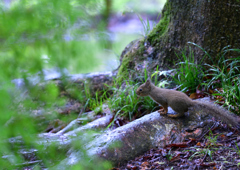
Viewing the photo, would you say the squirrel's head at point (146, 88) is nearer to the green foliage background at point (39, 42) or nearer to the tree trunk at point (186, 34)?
the tree trunk at point (186, 34)

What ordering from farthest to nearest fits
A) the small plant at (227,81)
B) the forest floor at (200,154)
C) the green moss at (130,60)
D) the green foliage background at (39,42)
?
the green moss at (130,60) → the small plant at (227,81) → the forest floor at (200,154) → the green foliage background at (39,42)

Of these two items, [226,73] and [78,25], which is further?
[226,73]

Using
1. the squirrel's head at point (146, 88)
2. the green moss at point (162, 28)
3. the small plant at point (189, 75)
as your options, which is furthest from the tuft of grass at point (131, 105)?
the green moss at point (162, 28)

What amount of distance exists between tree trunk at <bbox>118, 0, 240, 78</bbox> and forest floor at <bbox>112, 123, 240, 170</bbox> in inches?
52.6

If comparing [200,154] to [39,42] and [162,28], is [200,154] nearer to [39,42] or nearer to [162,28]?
[39,42]

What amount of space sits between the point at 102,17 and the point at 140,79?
3.16 m

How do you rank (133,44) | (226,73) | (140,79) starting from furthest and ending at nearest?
1. (133,44)
2. (140,79)
3. (226,73)

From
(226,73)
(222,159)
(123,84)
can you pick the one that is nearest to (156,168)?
(222,159)

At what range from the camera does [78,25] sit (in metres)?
0.82

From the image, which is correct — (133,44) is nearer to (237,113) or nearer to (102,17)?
(237,113)

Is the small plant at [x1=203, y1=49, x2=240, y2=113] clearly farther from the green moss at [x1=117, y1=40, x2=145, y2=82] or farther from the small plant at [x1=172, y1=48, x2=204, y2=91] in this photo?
the green moss at [x1=117, y1=40, x2=145, y2=82]

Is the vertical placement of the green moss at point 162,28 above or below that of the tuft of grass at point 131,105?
above

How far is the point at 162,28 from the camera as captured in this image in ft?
13.9

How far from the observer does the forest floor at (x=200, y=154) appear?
7.13 feet
